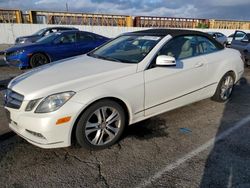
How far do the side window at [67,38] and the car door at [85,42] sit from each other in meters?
0.20

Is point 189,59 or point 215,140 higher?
point 189,59

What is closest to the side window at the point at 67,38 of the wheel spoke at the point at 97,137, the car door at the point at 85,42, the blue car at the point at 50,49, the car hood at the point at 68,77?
the blue car at the point at 50,49

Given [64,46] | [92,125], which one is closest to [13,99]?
[92,125]

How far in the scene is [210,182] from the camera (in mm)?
2414

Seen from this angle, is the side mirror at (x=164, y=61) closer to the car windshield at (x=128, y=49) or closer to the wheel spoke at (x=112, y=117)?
the car windshield at (x=128, y=49)

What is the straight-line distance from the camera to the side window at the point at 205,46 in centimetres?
422

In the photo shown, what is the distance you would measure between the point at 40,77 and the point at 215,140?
260 cm

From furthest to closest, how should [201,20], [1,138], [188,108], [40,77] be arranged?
1. [201,20]
2. [188,108]
3. [1,138]
4. [40,77]

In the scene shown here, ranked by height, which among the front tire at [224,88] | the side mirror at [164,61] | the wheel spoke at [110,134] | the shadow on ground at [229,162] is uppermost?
the side mirror at [164,61]

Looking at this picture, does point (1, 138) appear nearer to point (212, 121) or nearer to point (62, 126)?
point (62, 126)

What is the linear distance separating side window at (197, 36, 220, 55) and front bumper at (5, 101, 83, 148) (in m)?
2.65

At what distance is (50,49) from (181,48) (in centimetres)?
566

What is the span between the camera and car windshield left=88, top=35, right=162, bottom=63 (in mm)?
3476

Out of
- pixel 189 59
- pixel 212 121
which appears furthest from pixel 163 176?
pixel 189 59
